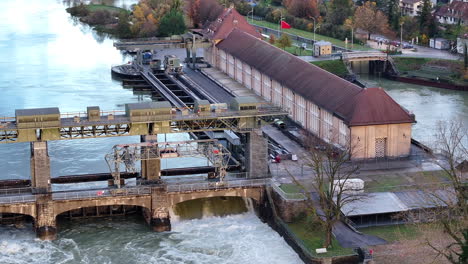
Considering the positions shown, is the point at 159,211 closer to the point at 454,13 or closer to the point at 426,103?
the point at 426,103

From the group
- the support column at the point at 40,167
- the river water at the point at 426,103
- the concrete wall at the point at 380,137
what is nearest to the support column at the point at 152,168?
the support column at the point at 40,167

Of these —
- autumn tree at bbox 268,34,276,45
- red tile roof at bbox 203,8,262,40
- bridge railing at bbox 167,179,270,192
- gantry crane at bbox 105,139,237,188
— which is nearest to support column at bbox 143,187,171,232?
bridge railing at bbox 167,179,270,192

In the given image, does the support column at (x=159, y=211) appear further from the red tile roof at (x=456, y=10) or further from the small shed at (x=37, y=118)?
the red tile roof at (x=456, y=10)

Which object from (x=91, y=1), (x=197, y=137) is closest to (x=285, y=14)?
(x=91, y=1)

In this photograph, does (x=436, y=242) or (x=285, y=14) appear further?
(x=285, y=14)

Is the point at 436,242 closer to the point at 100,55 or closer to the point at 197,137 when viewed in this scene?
the point at 197,137

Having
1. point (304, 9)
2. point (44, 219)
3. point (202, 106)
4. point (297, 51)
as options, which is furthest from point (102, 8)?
point (44, 219)

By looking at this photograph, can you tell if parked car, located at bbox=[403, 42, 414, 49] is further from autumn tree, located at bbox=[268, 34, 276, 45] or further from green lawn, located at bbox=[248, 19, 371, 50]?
autumn tree, located at bbox=[268, 34, 276, 45]

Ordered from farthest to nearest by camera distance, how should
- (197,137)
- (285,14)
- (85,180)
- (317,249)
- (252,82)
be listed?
(285,14) → (252,82) → (197,137) → (85,180) → (317,249)
